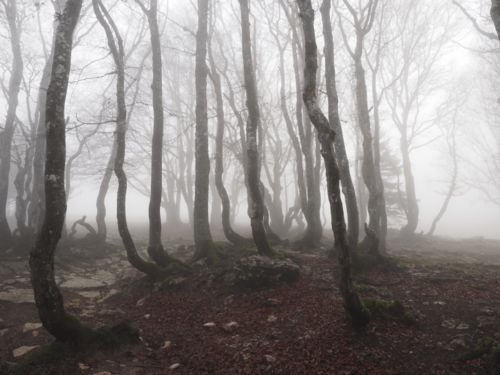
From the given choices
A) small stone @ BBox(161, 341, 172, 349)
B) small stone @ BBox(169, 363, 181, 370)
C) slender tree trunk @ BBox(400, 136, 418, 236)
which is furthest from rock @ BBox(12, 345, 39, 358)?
slender tree trunk @ BBox(400, 136, 418, 236)

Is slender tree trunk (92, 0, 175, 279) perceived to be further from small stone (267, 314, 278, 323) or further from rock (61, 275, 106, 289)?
small stone (267, 314, 278, 323)

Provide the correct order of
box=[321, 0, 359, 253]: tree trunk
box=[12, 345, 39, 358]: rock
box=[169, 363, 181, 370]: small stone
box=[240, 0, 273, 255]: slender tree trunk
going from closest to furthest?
1. box=[169, 363, 181, 370]: small stone
2. box=[12, 345, 39, 358]: rock
3. box=[240, 0, 273, 255]: slender tree trunk
4. box=[321, 0, 359, 253]: tree trunk

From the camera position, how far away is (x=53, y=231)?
5.00 metres

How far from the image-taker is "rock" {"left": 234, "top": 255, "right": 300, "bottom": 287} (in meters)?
8.18

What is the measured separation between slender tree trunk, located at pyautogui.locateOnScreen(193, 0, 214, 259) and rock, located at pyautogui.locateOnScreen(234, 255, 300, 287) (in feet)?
6.87

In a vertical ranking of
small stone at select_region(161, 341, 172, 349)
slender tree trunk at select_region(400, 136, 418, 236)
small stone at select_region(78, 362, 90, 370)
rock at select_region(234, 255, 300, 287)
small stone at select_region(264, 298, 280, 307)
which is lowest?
small stone at select_region(161, 341, 172, 349)

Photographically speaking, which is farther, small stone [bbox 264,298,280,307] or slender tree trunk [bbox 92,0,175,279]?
slender tree trunk [bbox 92,0,175,279]

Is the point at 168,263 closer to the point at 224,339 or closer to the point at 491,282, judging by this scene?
the point at 224,339

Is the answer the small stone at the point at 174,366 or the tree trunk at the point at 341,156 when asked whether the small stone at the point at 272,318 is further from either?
the tree trunk at the point at 341,156

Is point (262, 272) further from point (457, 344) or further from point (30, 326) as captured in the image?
point (30, 326)

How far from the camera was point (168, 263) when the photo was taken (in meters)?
9.68

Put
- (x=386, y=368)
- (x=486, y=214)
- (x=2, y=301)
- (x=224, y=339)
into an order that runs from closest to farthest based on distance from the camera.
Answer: (x=386, y=368) < (x=224, y=339) < (x=2, y=301) < (x=486, y=214)

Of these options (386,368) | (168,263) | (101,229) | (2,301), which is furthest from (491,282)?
(101,229)

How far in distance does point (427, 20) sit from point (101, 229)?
71.4ft
